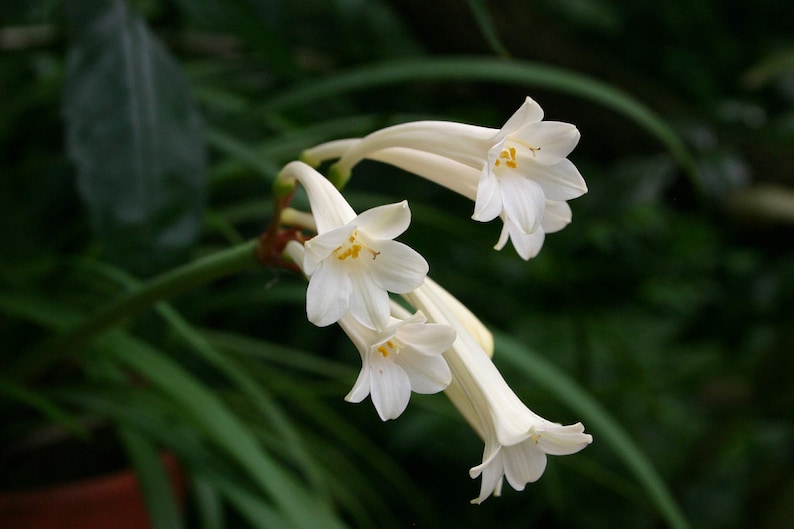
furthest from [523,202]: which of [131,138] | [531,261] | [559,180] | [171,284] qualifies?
[531,261]

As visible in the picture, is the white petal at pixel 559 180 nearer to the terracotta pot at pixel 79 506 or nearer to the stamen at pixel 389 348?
the stamen at pixel 389 348

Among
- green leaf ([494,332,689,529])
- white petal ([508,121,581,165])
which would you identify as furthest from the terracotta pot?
white petal ([508,121,581,165])

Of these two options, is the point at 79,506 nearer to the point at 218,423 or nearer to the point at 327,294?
the point at 218,423

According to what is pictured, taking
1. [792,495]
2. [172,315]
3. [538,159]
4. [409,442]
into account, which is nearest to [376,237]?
[538,159]

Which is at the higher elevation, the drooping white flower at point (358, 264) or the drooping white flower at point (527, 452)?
the drooping white flower at point (358, 264)

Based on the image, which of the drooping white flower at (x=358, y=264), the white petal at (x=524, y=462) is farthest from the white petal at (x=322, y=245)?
the white petal at (x=524, y=462)

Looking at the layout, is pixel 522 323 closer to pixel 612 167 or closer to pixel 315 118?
pixel 612 167
